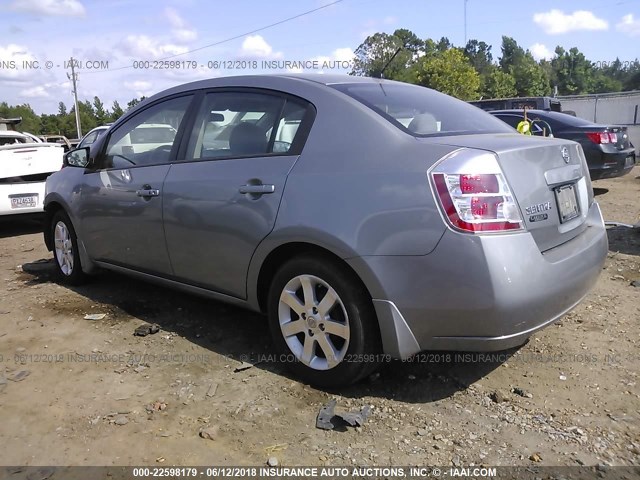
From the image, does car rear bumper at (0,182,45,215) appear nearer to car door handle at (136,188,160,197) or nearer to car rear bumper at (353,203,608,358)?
car door handle at (136,188,160,197)

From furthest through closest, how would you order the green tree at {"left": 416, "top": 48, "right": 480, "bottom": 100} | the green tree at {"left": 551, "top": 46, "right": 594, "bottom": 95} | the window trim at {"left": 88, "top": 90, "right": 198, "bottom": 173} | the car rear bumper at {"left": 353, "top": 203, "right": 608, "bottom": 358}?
the green tree at {"left": 551, "top": 46, "right": 594, "bottom": 95} < the green tree at {"left": 416, "top": 48, "right": 480, "bottom": 100} < the window trim at {"left": 88, "top": 90, "right": 198, "bottom": 173} < the car rear bumper at {"left": 353, "top": 203, "right": 608, "bottom": 358}

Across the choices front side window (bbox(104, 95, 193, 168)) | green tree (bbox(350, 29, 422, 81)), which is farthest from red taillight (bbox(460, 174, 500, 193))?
green tree (bbox(350, 29, 422, 81))

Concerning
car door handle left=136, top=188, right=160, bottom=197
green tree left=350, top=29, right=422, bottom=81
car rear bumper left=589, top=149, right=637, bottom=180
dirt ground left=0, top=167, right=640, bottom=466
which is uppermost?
green tree left=350, top=29, right=422, bottom=81

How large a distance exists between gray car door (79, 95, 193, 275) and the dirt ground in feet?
1.74

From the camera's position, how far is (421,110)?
10.9 feet

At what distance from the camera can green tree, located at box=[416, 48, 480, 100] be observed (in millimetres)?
48156

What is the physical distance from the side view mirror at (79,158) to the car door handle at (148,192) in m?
1.00

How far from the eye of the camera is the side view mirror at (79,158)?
4762 mm

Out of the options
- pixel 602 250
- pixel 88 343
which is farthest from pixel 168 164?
pixel 602 250

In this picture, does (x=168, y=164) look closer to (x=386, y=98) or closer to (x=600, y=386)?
(x=386, y=98)

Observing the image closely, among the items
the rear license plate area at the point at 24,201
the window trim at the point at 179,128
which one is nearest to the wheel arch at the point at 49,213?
the window trim at the point at 179,128

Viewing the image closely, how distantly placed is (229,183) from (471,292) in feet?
5.16

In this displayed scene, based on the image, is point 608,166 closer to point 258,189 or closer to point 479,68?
point 258,189

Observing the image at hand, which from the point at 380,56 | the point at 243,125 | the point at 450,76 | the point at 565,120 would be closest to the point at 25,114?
the point at 380,56
